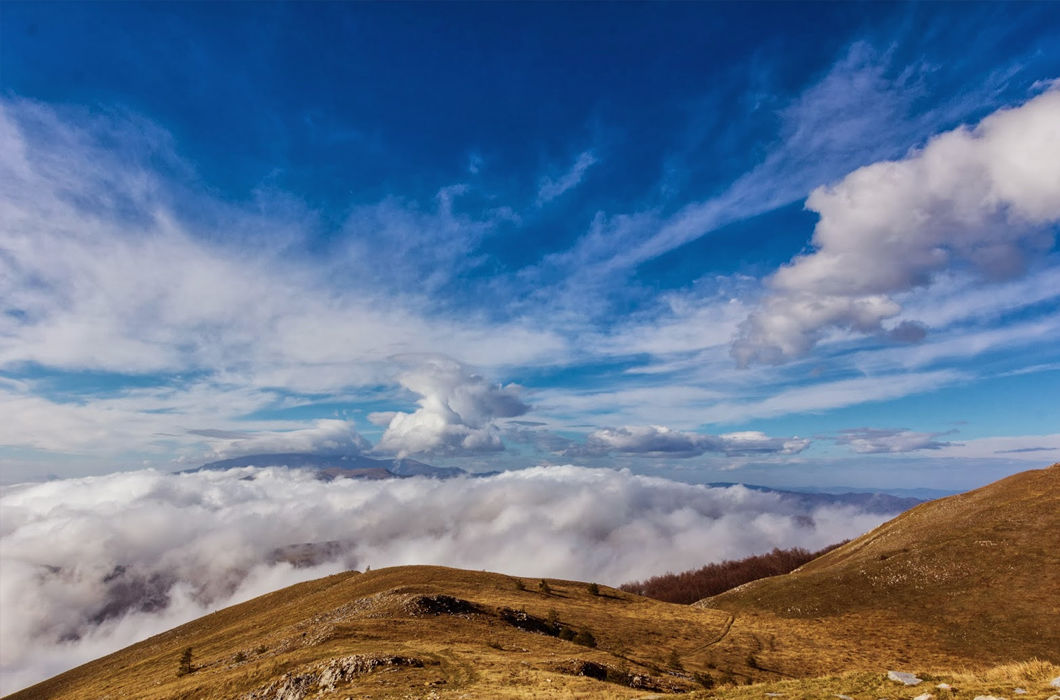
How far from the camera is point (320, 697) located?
30703 millimetres

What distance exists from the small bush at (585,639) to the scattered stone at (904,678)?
36.2 meters

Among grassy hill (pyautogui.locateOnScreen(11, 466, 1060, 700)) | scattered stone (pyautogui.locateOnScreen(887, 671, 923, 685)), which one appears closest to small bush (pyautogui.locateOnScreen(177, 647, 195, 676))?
grassy hill (pyautogui.locateOnScreen(11, 466, 1060, 700))

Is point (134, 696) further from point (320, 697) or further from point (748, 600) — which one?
point (748, 600)

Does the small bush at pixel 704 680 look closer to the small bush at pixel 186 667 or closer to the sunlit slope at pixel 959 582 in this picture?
the sunlit slope at pixel 959 582

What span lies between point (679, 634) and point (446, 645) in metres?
34.0

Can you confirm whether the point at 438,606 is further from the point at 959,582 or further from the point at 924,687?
the point at 959,582

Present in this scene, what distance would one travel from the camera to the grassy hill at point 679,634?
3212cm

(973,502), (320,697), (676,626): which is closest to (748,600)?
(676,626)

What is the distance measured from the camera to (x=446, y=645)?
147 feet

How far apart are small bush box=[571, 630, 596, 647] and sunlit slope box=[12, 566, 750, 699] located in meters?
0.75

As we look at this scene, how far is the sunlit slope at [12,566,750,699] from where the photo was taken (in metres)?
33.3

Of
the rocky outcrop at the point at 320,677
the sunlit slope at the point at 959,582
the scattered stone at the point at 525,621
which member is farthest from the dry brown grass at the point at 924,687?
the sunlit slope at the point at 959,582

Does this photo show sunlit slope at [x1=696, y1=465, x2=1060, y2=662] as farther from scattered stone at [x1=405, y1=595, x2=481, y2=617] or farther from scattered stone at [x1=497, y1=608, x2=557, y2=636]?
scattered stone at [x1=405, y1=595, x2=481, y2=617]

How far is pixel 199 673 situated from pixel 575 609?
48.5 metres
